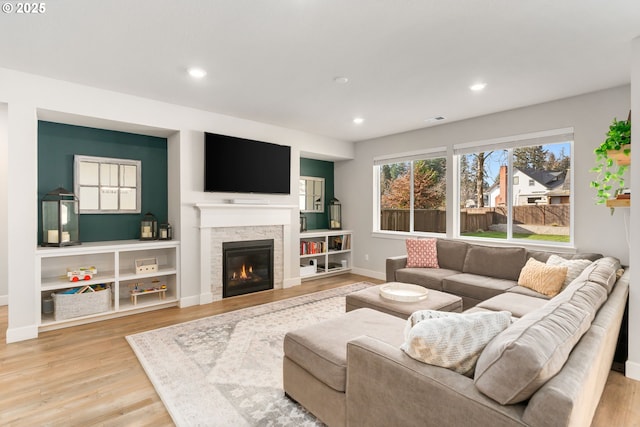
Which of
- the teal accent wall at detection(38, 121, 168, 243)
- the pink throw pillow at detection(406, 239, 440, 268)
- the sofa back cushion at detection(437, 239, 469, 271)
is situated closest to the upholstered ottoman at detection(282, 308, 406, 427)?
the pink throw pillow at detection(406, 239, 440, 268)

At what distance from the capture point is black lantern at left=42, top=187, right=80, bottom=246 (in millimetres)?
3516

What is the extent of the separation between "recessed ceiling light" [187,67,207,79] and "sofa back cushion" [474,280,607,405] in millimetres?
3126

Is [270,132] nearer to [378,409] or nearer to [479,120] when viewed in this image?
[479,120]

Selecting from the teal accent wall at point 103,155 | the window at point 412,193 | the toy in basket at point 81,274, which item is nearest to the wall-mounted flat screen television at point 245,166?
the teal accent wall at point 103,155

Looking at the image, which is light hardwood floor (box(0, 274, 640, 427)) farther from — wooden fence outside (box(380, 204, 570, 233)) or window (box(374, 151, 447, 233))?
window (box(374, 151, 447, 233))

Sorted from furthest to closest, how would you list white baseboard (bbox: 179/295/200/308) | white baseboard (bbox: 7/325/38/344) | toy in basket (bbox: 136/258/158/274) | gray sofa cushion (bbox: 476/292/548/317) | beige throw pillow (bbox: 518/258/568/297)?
white baseboard (bbox: 179/295/200/308), toy in basket (bbox: 136/258/158/274), beige throw pillow (bbox: 518/258/568/297), white baseboard (bbox: 7/325/38/344), gray sofa cushion (bbox: 476/292/548/317)

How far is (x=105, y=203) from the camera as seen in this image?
412 centimetres

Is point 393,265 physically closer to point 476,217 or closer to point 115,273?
point 476,217

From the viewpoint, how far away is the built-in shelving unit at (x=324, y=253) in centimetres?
571

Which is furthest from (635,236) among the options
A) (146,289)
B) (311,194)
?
(146,289)

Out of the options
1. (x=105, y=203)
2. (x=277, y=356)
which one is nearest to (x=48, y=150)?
(x=105, y=203)

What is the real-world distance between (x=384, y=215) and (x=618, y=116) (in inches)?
135

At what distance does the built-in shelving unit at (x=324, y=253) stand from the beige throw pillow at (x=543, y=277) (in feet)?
10.3

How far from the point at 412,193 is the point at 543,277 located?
8.68ft
